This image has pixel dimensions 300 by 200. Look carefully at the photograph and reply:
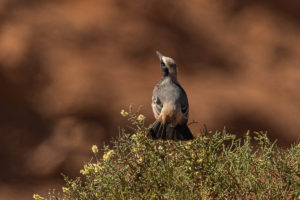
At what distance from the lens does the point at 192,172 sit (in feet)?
12.0

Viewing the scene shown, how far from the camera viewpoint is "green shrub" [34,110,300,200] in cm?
354

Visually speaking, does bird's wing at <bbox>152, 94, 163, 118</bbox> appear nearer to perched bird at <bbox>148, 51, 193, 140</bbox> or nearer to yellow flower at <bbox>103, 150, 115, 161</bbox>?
perched bird at <bbox>148, 51, 193, 140</bbox>

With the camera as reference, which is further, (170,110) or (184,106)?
Answer: (184,106)

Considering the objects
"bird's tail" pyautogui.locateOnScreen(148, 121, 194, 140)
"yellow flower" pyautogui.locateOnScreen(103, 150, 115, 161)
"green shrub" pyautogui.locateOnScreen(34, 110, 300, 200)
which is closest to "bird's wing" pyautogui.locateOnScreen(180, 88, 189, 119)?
"bird's tail" pyautogui.locateOnScreen(148, 121, 194, 140)

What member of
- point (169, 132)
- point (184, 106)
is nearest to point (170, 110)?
point (184, 106)

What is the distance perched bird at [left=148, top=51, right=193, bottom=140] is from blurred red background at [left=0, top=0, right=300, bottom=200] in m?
3.98

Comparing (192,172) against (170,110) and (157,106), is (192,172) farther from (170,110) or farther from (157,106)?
(157,106)

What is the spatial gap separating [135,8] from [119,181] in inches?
287

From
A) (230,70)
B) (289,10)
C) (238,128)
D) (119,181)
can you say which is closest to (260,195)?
(119,181)

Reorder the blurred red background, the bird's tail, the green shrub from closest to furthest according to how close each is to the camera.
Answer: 1. the green shrub
2. the bird's tail
3. the blurred red background

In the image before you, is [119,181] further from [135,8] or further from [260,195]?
[135,8]

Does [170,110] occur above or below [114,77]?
below

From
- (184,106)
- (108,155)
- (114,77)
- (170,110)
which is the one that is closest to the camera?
(108,155)

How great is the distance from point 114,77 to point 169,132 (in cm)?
594
